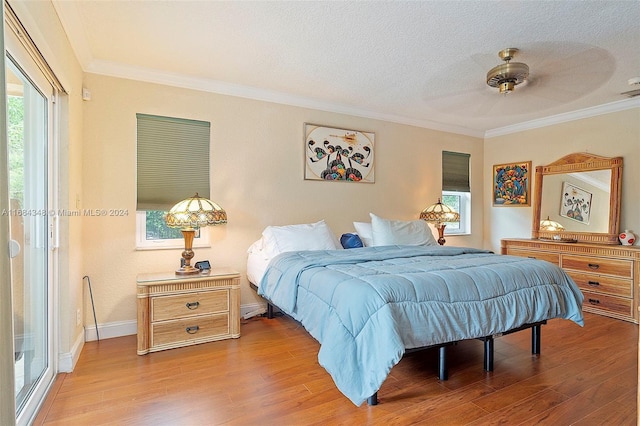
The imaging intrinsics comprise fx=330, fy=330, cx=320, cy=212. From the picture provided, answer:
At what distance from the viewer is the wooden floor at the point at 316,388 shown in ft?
5.91

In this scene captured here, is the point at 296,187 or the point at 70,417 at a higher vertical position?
the point at 296,187

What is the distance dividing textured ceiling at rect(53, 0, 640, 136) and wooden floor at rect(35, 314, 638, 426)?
2.37m

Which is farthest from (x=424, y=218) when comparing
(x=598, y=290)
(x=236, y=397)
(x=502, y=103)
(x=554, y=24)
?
(x=236, y=397)

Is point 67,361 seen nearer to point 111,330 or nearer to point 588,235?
point 111,330

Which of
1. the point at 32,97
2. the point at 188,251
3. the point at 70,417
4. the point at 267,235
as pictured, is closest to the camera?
the point at 70,417

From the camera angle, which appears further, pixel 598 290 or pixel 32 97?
pixel 598 290

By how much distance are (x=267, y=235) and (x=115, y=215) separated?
4.51ft

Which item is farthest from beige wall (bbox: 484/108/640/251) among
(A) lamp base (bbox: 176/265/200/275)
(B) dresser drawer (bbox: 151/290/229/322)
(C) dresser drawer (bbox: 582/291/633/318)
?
(A) lamp base (bbox: 176/265/200/275)

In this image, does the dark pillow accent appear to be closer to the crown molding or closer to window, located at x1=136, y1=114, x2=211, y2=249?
window, located at x1=136, y1=114, x2=211, y2=249

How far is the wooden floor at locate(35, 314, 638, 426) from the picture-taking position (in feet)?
5.91

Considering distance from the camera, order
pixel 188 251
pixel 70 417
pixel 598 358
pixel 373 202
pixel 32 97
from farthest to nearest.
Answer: pixel 373 202 < pixel 188 251 < pixel 598 358 < pixel 32 97 < pixel 70 417

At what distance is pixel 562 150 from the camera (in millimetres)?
4352

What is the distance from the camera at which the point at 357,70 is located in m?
3.02

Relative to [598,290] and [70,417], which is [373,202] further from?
[70,417]
